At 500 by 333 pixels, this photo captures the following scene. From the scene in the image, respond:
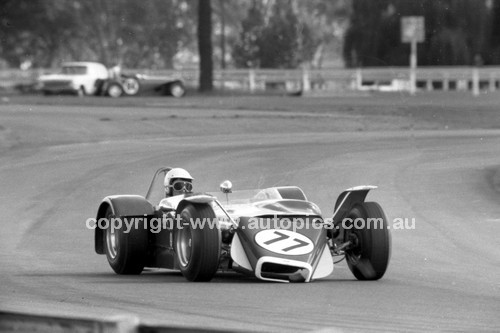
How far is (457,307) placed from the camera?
938cm

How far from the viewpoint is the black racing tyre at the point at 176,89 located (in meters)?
49.9

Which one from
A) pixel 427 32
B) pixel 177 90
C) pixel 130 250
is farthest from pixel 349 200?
pixel 427 32

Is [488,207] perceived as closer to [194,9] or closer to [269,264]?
[269,264]

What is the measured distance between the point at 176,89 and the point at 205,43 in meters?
3.37

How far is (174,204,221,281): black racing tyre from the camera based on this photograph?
10.5 m

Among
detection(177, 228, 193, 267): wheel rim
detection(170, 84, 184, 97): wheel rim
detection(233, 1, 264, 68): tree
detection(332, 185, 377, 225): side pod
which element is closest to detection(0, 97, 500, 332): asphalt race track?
detection(177, 228, 193, 267): wheel rim

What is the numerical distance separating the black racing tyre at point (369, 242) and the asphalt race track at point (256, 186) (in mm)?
159

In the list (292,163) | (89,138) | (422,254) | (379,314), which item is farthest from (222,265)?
(89,138)

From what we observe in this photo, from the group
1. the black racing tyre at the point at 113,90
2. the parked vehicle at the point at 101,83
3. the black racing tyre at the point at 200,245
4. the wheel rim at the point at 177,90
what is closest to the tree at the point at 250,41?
the parked vehicle at the point at 101,83

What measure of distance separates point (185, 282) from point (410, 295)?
197cm

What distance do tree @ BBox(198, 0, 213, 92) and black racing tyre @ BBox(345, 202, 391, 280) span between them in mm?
40992

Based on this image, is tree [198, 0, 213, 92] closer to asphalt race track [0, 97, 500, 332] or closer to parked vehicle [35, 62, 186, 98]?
parked vehicle [35, 62, 186, 98]

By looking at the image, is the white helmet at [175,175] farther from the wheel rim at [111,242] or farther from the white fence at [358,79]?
the white fence at [358,79]

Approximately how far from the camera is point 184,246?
36.0ft
